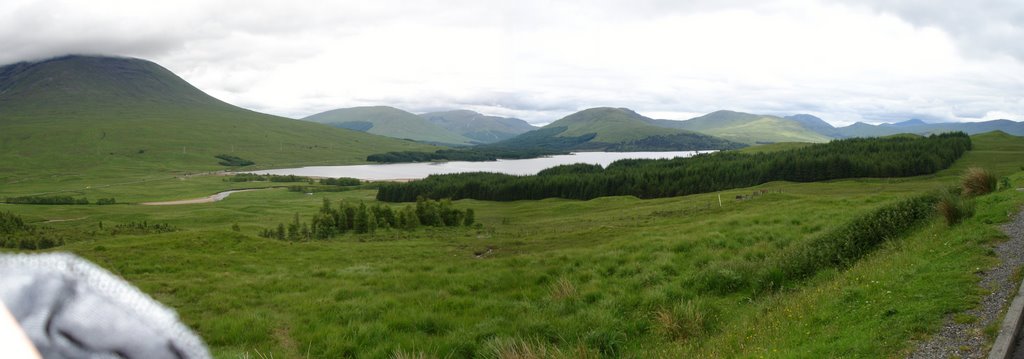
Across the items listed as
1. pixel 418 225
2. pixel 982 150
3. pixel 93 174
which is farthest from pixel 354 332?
pixel 93 174

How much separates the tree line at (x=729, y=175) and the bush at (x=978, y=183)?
3318 inches

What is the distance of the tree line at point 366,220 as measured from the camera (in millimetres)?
54656

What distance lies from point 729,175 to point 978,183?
92.9 m

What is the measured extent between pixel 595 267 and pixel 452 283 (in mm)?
4708

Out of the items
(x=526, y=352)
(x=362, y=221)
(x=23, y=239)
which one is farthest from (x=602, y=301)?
(x=23, y=239)

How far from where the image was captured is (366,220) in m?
57.5

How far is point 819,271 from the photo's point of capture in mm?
13211

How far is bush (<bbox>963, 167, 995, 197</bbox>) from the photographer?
70.8 feet

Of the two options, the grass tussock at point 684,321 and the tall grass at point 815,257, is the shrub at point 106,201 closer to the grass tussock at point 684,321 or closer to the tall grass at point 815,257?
the tall grass at point 815,257

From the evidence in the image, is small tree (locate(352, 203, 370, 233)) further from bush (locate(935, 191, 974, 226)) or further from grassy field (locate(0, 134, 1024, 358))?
bush (locate(935, 191, 974, 226))

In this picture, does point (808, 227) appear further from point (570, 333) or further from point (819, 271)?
point (570, 333)

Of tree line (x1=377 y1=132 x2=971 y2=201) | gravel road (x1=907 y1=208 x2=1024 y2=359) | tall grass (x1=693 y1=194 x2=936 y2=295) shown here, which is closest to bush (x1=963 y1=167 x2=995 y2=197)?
tall grass (x1=693 y1=194 x2=936 y2=295)

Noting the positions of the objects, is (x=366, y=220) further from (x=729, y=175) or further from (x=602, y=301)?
(x=729, y=175)

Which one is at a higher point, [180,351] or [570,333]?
[180,351]
